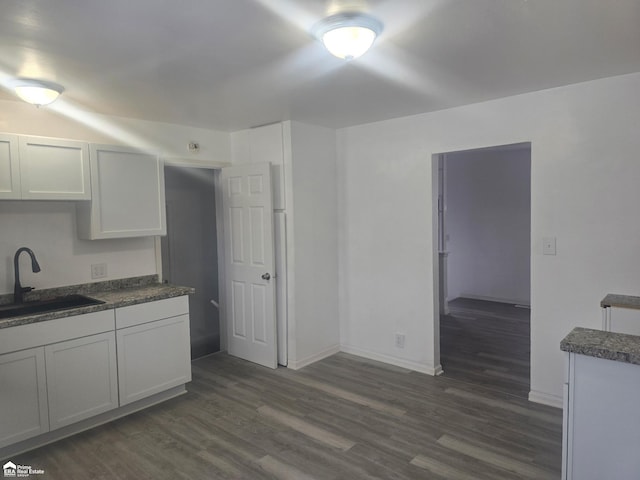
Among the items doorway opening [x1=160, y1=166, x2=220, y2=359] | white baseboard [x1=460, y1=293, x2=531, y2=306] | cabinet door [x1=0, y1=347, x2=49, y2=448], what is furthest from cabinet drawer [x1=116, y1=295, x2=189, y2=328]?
white baseboard [x1=460, y1=293, x2=531, y2=306]

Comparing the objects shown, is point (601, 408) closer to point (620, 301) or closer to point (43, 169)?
point (620, 301)

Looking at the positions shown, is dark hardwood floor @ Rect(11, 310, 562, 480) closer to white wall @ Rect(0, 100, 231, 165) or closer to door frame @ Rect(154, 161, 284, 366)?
door frame @ Rect(154, 161, 284, 366)

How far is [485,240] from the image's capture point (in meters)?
7.00

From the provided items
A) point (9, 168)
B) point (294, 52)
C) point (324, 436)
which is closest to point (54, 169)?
point (9, 168)

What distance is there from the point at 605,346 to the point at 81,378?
2.98 meters

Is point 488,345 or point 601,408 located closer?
point 601,408

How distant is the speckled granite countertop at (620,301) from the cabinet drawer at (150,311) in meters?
2.93

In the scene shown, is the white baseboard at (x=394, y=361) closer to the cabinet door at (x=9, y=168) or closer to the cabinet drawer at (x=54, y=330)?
the cabinet drawer at (x=54, y=330)

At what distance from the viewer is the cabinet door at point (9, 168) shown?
279 centimetres

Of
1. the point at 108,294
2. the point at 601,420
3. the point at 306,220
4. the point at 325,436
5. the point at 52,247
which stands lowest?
the point at 325,436

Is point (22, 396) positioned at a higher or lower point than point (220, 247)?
lower

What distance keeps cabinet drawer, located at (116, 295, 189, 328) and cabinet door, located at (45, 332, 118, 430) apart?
0.14 m

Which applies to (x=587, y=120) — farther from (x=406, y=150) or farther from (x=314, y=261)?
(x=314, y=261)

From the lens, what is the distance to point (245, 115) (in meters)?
3.71
